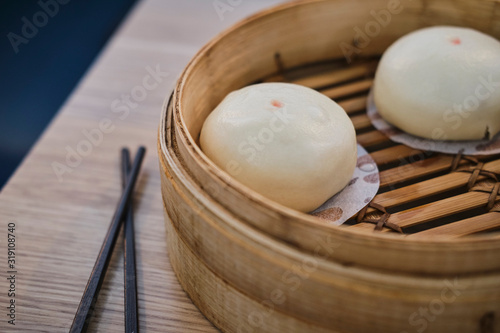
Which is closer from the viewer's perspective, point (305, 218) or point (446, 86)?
point (305, 218)

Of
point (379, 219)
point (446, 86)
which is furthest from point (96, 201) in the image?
point (446, 86)

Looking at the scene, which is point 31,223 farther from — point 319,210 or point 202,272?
point 319,210

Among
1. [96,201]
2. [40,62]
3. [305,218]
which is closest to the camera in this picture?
[305,218]

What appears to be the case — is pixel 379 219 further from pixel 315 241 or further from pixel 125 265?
pixel 125 265

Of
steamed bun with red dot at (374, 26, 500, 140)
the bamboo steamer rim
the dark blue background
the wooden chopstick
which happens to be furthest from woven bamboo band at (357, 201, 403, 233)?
the dark blue background

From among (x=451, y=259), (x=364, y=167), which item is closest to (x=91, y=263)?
(x=364, y=167)

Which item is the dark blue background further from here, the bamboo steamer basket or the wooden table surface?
the bamboo steamer basket
